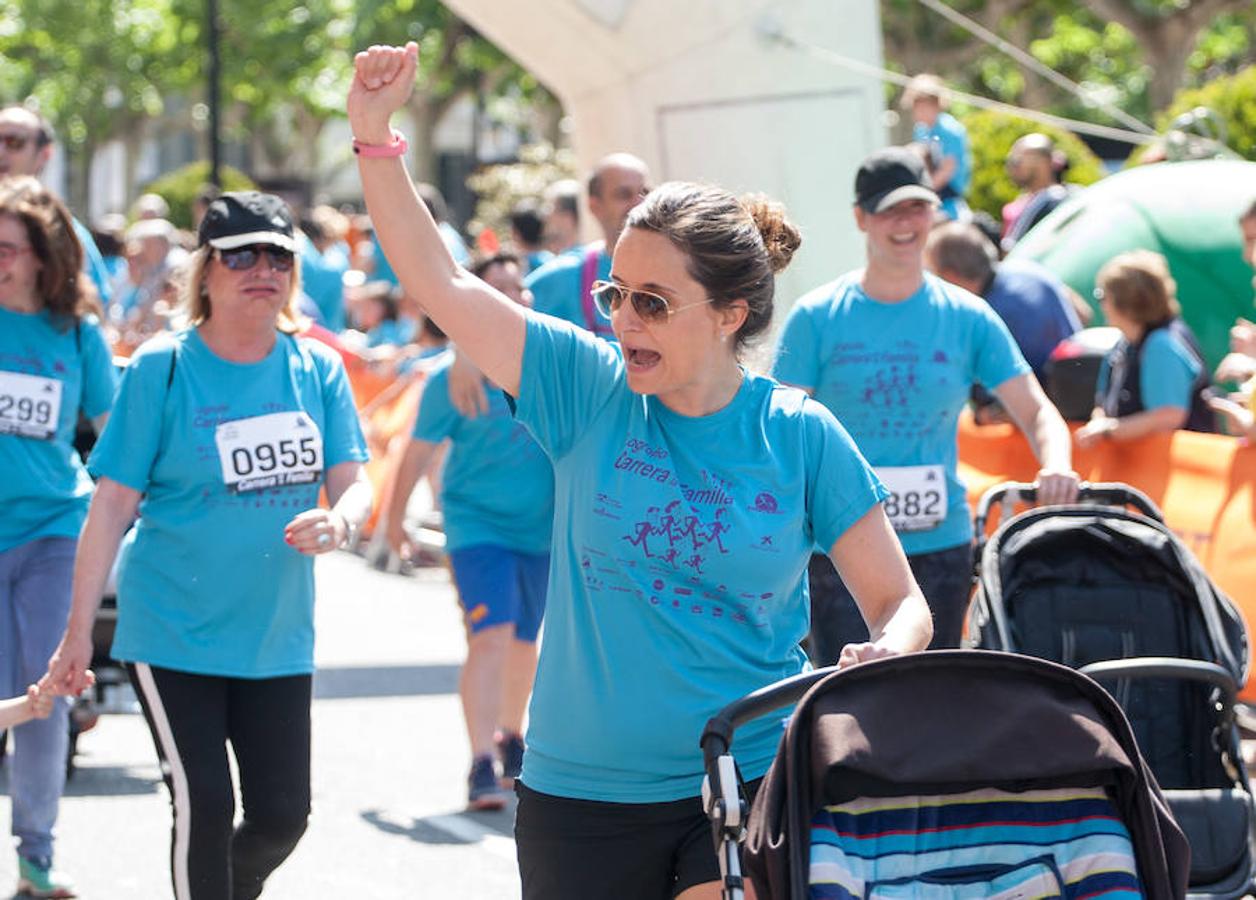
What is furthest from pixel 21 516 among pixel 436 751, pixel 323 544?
pixel 436 751

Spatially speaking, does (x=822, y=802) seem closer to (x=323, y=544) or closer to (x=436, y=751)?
(x=323, y=544)

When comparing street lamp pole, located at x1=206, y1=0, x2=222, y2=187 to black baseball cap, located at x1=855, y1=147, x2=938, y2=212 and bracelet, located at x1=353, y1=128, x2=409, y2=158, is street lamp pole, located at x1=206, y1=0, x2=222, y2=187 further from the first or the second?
bracelet, located at x1=353, y1=128, x2=409, y2=158

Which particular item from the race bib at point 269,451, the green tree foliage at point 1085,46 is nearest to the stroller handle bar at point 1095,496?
the race bib at point 269,451

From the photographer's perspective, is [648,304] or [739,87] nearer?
[648,304]

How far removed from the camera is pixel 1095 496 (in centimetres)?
652

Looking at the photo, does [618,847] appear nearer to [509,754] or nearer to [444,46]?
[509,754]

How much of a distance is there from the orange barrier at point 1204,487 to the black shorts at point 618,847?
5024 millimetres

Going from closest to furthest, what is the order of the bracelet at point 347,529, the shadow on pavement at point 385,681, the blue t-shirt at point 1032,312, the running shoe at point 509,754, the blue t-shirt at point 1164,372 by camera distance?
the bracelet at point 347,529, the running shoe at point 509,754, the blue t-shirt at point 1164,372, the blue t-shirt at point 1032,312, the shadow on pavement at point 385,681

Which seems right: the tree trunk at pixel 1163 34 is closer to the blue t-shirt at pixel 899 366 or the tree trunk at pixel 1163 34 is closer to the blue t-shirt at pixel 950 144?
the blue t-shirt at pixel 950 144

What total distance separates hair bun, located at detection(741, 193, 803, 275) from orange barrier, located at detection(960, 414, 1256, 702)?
4.84 metres

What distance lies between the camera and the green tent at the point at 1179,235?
13352 mm

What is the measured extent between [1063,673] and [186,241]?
20.5m

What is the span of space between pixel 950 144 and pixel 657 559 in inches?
425

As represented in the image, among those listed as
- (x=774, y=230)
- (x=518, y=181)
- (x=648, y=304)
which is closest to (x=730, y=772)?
(x=648, y=304)
